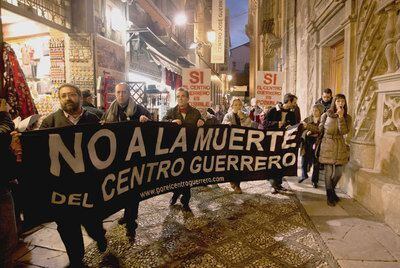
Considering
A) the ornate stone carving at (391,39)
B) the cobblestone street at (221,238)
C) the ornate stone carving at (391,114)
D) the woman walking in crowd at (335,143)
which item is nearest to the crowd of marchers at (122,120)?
the woman walking in crowd at (335,143)

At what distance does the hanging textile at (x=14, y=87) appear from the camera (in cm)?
464

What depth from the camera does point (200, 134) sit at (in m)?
4.62

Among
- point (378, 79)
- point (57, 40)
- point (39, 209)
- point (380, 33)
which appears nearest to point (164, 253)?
point (39, 209)

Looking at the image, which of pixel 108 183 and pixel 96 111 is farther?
pixel 96 111

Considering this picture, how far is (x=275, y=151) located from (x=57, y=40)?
20.5ft

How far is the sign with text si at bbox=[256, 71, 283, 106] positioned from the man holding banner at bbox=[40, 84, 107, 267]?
6188mm

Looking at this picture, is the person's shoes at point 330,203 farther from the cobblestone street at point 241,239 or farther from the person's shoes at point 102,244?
the person's shoes at point 102,244

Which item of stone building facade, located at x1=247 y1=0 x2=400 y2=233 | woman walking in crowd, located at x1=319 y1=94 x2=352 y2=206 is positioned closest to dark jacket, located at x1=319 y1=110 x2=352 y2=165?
woman walking in crowd, located at x1=319 y1=94 x2=352 y2=206

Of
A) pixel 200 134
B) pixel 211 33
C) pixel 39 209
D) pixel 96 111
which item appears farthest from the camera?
pixel 211 33

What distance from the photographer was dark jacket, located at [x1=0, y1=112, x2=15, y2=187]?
2.58 m

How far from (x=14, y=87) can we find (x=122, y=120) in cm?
191

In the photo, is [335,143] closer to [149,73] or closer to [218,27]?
[149,73]

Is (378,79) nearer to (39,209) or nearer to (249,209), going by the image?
(249,209)

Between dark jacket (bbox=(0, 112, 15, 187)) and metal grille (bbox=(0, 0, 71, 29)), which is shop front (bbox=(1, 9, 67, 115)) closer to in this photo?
metal grille (bbox=(0, 0, 71, 29))
